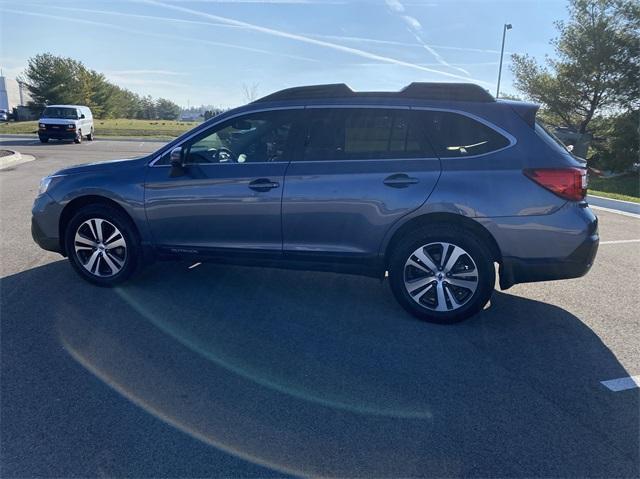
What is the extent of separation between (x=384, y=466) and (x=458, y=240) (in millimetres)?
2059

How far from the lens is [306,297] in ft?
15.1

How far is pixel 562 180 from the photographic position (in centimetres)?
373

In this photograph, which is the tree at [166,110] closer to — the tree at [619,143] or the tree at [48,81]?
the tree at [48,81]

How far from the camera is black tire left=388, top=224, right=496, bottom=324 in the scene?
3.91m

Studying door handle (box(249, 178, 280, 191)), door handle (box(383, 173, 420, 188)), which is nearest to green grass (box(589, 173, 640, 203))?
door handle (box(383, 173, 420, 188))

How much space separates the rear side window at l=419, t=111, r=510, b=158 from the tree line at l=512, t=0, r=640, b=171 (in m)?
19.5

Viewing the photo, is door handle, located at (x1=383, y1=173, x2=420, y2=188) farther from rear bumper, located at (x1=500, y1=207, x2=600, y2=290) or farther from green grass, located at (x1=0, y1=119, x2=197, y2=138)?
green grass, located at (x1=0, y1=119, x2=197, y2=138)

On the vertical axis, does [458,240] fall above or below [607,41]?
below

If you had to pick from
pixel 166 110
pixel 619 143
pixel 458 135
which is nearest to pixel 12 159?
pixel 458 135

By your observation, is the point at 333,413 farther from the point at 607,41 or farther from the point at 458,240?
the point at 607,41

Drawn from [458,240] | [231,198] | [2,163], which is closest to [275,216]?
[231,198]

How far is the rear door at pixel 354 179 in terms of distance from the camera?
3.95m

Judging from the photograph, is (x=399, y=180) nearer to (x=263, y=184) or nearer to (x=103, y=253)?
(x=263, y=184)

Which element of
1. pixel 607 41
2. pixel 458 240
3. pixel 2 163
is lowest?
pixel 2 163
